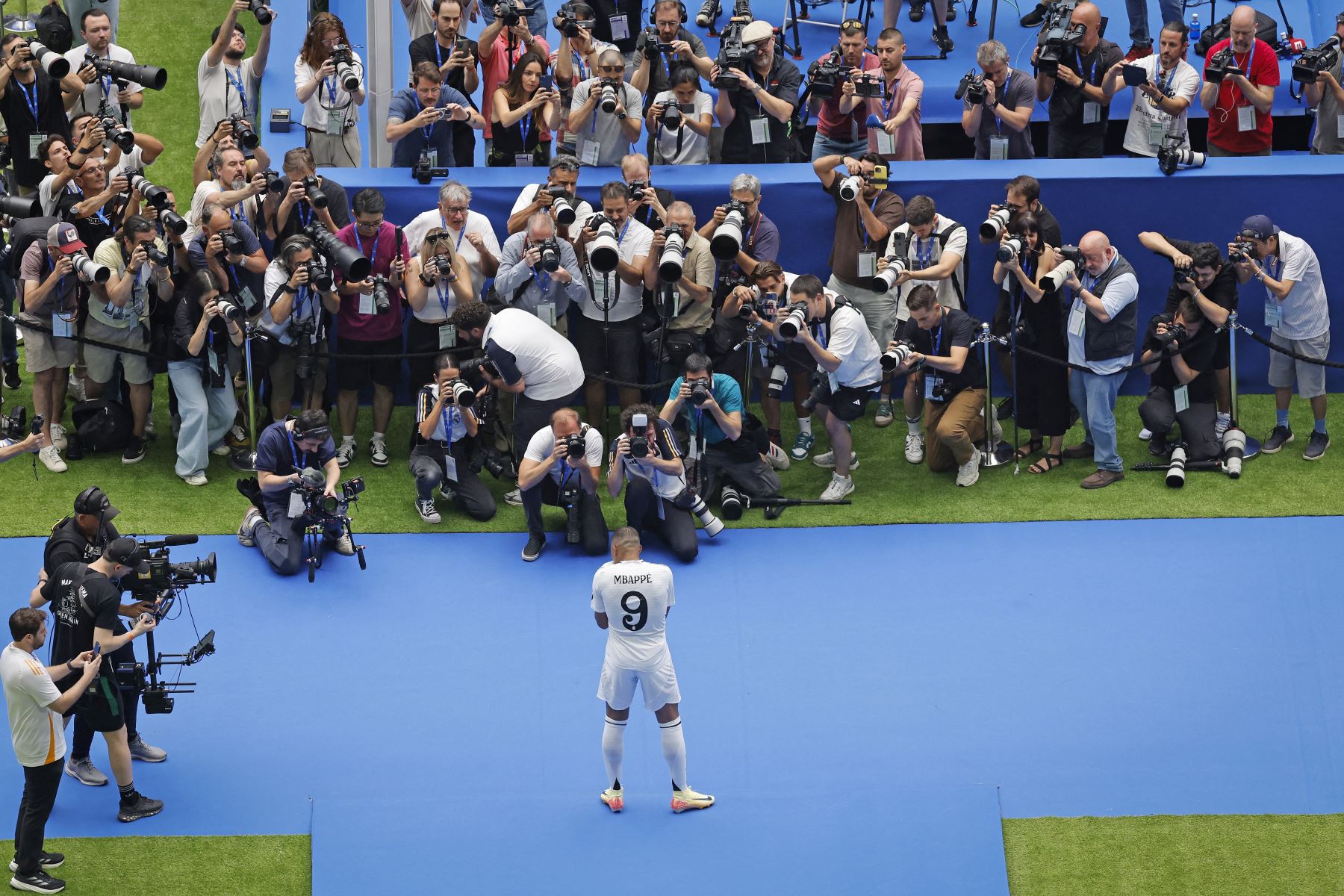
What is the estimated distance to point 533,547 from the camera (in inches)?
460

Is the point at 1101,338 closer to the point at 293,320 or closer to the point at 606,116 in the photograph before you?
the point at 606,116

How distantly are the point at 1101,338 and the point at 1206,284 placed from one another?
0.76 m

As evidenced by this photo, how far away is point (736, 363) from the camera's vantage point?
12.5m

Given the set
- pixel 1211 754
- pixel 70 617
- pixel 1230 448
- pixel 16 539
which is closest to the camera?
pixel 70 617

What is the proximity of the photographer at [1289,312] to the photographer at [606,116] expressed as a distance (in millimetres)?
3941

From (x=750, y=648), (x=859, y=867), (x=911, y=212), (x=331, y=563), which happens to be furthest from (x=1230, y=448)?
(x=331, y=563)

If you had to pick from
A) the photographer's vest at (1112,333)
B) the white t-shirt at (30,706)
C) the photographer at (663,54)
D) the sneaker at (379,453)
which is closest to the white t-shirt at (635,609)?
the white t-shirt at (30,706)

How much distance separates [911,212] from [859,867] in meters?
4.51

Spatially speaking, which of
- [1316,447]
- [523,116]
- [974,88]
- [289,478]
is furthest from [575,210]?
[1316,447]

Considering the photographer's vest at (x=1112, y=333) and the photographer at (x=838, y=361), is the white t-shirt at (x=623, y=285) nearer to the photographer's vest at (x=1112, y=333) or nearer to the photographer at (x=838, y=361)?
the photographer at (x=838, y=361)

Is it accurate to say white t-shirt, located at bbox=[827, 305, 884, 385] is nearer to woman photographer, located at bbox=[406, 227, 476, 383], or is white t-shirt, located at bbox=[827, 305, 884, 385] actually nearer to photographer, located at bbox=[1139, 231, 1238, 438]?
photographer, located at bbox=[1139, 231, 1238, 438]

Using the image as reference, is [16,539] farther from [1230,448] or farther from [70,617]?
[1230,448]

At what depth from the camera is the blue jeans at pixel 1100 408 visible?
12250mm

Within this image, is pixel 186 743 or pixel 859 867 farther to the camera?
pixel 186 743
